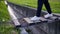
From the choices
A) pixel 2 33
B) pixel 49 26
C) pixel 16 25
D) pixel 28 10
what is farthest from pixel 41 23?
pixel 28 10

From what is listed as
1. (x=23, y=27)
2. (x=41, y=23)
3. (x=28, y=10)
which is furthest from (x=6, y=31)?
(x=28, y=10)

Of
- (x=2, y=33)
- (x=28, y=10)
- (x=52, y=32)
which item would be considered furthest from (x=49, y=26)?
(x=28, y=10)

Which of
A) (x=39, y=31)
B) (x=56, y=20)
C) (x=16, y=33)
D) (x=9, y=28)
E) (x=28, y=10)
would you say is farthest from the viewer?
(x=28, y=10)

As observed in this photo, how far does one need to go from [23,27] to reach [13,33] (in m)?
0.29

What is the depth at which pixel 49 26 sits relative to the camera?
5.36 m

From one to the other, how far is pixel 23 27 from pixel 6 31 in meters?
0.44

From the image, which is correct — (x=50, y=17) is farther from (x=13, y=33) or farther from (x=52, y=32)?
(x=13, y=33)

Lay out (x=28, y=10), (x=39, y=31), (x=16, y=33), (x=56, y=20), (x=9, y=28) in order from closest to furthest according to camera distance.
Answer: (x=16, y=33), (x=9, y=28), (x=56, y=20), (x=39, y=31), (x=28, y=10)

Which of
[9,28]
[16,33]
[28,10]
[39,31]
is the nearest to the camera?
[16,33]

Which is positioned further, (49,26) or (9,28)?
(49,26)

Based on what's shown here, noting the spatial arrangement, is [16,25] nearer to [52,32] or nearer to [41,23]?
[41,23]

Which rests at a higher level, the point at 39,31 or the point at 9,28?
the point at 9,28

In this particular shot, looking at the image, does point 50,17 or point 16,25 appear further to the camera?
point 50,17

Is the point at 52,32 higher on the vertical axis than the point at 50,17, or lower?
lower
